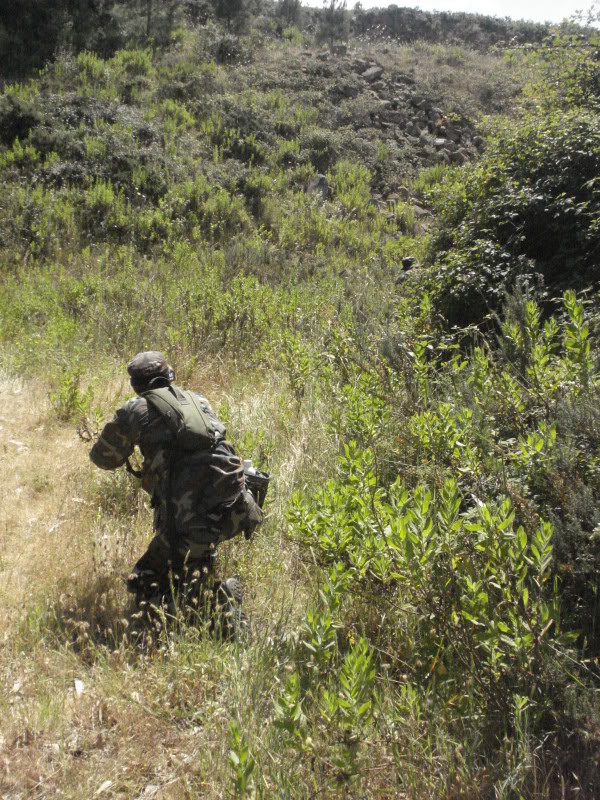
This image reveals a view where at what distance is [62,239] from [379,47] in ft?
→ 80.8

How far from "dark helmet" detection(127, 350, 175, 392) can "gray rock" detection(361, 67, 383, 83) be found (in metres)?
24.0

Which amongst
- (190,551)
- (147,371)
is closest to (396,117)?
(147,371)

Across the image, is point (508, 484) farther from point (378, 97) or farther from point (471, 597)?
point (378, 97)

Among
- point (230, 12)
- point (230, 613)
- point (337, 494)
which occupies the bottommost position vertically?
point (230, 613)

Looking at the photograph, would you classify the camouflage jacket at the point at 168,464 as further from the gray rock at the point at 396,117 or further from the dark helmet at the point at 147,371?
the gray rock at the point at 396,117

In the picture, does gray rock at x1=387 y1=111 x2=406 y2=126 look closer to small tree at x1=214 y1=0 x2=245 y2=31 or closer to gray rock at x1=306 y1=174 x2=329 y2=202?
gray rock at x1=306 y1=174 x2=329 y2=202

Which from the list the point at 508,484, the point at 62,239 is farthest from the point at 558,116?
the point at 62,239

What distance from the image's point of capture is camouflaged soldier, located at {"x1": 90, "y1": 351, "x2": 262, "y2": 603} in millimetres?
3094

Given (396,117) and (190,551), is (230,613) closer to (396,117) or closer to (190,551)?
(190,551)

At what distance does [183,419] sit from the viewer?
3.07m

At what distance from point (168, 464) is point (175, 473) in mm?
62

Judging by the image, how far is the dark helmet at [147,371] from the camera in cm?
321

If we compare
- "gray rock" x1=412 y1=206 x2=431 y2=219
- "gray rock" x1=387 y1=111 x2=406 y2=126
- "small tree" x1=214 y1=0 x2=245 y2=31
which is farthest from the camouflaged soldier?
"small tree" x1=214 y1=0 x2=245 y2=31

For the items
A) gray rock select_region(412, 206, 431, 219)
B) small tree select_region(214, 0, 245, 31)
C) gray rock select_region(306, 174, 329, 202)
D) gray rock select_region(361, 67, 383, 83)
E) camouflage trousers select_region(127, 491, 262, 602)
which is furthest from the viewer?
small tree select_region(214, 0, 245, 31)
